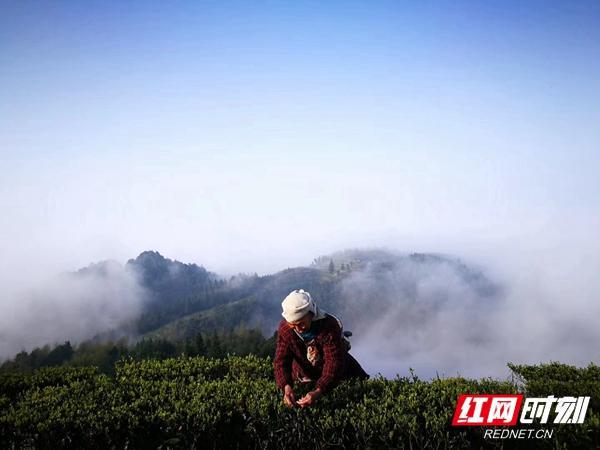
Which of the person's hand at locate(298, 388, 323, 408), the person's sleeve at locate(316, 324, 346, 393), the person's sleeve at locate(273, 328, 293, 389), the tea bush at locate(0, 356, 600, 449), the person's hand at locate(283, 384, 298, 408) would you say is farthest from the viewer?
the person's sleeve at locate(273, 328, 293, 389)

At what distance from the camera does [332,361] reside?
671 centimetres

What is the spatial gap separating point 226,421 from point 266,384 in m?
1.59

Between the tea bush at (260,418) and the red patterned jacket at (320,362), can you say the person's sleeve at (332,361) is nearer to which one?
the red patterned jacket at (320,362)

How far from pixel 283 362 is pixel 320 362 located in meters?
0.68

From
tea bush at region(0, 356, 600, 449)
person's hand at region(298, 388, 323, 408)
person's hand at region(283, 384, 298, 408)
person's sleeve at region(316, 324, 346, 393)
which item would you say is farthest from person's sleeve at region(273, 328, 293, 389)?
person's hand at region(298, 388, 323, 408)

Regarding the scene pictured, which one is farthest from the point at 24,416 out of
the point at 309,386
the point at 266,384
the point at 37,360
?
the point at 37,360

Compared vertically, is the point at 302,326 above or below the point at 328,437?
above

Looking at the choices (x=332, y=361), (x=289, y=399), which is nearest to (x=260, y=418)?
(x=289, y=399)

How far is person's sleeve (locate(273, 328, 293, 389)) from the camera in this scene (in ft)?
23.6

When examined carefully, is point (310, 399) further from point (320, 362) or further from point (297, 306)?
point (297, 306)

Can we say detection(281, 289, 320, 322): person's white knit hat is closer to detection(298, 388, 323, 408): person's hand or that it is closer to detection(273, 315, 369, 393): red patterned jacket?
detection(273, 315, 369, 393): red patterned jacket

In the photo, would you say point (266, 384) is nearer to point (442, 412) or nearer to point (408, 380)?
point (408, 380)

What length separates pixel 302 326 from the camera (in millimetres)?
6758

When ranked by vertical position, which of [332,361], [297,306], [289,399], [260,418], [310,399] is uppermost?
[297,306]
